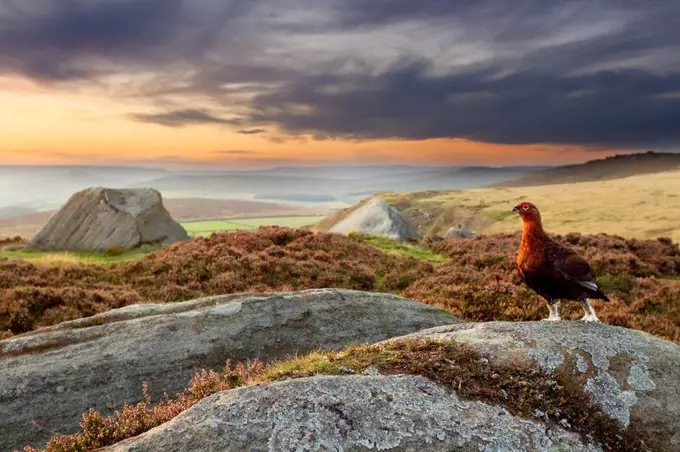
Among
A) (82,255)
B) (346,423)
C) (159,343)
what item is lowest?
(82,255)

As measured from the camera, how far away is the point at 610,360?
553 centimetres

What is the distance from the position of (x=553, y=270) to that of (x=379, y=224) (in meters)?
33.7

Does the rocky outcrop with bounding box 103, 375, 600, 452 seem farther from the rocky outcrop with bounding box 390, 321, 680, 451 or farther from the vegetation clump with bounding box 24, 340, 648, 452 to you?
the rocky outcrop with bounding box 390, 321, 680, 451

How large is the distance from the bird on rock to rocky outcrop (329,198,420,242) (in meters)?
30.3

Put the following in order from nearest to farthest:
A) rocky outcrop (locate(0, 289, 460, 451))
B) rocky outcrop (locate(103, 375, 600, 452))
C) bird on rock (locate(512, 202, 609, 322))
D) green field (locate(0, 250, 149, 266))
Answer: rocky outcrop (locate(103, 375, 600, 452)) < bird on rock (locate(512, 202, 609, 322)) < rocky outcrop (locate(0, 289, 460, 451)) < green field (locate(0, 250, 149, 266))

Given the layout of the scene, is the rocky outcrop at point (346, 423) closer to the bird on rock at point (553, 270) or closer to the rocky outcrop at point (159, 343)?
the bird on rock at point (553, 270)

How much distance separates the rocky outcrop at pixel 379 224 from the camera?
38.9 meters

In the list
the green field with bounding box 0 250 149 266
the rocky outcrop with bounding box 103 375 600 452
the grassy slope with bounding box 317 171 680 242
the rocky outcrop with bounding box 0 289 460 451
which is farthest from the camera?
the grassy slope with bounding box 317 171 680 242

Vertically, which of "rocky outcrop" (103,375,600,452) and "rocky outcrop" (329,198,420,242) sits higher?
"rocky outcrop" (103,375,600,452)

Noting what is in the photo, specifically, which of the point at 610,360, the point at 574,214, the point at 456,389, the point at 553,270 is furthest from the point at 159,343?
the point at 574,214

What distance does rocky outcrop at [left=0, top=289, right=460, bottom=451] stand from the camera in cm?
699

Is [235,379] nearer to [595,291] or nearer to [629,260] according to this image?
[595,291]

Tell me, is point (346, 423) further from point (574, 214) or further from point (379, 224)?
point (574, 214)

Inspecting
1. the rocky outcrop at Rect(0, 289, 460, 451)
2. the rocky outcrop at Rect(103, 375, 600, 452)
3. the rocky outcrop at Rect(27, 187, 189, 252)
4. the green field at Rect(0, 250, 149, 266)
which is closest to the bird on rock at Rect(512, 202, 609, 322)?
the rocky outcrop at Rect(103, 375, 600, 452)
